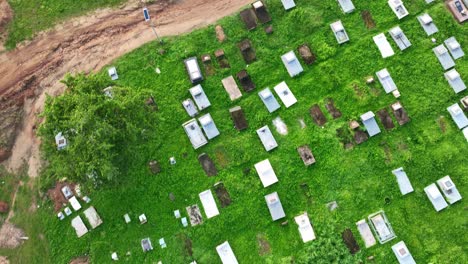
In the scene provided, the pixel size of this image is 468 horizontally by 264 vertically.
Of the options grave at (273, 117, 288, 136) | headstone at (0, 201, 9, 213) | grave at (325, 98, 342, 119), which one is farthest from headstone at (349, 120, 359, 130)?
headstone at (0, 201, 9, 213)

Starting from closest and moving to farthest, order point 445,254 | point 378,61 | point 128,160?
point 128,160 → point 445,254 → point 378,61

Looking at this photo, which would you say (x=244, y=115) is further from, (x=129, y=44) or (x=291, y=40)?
(x=129, y=44)

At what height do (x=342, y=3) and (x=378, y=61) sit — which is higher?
(x=342, y=3)

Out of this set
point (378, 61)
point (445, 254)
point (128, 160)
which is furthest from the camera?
point (378, 61)

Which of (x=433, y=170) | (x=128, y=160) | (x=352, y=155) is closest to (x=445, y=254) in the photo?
(x=433, y=170)

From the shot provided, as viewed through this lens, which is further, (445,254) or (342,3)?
(342,3)

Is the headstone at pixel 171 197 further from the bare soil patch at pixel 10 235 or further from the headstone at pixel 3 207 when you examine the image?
the headstone at pixel 3 207
